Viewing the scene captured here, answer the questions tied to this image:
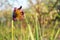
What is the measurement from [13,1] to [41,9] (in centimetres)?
55

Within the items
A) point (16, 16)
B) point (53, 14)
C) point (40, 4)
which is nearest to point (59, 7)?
point (53, 14)

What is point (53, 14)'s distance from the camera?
9.61 feet

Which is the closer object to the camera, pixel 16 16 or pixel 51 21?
pixel 16 16

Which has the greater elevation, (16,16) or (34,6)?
(16,16)

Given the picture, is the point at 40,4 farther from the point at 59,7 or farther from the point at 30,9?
the point at 59,7

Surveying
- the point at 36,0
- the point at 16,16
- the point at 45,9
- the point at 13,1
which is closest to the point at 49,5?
the point at 45,9

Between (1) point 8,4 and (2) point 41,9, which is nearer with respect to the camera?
(1) point 8,4

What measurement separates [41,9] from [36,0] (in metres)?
0.26

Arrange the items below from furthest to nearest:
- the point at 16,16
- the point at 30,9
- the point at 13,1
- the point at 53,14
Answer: the point at 53,14
the point at 30,9
the point at 13,1
the point at 16,16

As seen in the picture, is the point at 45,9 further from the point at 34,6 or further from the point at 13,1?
the point at 13,1

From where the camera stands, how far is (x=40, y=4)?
9.16 feet

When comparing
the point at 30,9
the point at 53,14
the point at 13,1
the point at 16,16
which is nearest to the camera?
the point at 16,16

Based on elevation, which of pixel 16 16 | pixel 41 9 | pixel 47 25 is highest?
pixel 16 16

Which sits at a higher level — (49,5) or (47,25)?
(49,5)
